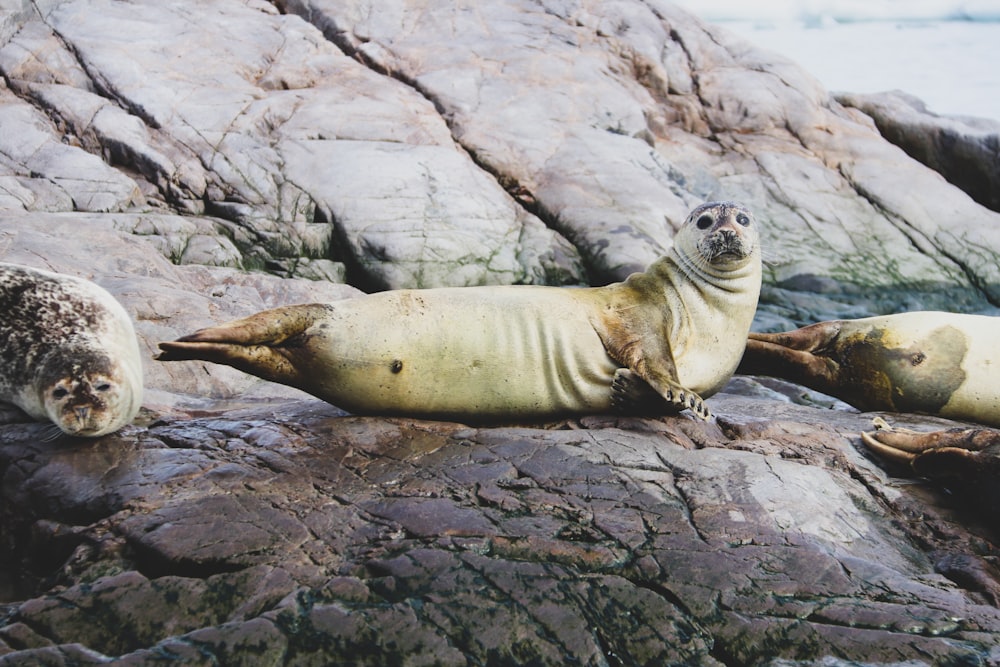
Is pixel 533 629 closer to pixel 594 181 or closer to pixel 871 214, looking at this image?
pixel 594 181

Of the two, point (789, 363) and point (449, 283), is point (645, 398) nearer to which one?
point (789, 363)

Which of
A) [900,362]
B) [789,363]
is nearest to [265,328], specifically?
[789,363]

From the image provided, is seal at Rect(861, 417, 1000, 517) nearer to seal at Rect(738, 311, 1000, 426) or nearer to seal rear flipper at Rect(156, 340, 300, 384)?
seal at Rect(738, 311, 1000, 426)

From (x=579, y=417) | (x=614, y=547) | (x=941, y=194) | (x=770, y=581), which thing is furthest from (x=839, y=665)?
(x=941, y=194)

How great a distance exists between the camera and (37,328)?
5.04 m

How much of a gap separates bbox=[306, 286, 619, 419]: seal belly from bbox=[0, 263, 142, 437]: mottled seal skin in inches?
40.0

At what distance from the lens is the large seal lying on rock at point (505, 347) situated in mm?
4895

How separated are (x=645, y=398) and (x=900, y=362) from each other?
2394 mm

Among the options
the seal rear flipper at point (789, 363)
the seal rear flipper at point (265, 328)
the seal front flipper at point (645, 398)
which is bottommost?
the seal rear flipper at point (789, 363)

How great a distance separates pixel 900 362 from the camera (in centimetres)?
645

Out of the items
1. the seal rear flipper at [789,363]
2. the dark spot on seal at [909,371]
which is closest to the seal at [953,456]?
the dark spot on seal at [909,371]

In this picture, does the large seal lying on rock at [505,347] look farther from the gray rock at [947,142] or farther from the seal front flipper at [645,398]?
the gray rock at [947,142]

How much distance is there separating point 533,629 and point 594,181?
8038 millimetres

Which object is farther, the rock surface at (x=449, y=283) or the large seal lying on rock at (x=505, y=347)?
the large seal lying on rock at (x=505, y=347)
